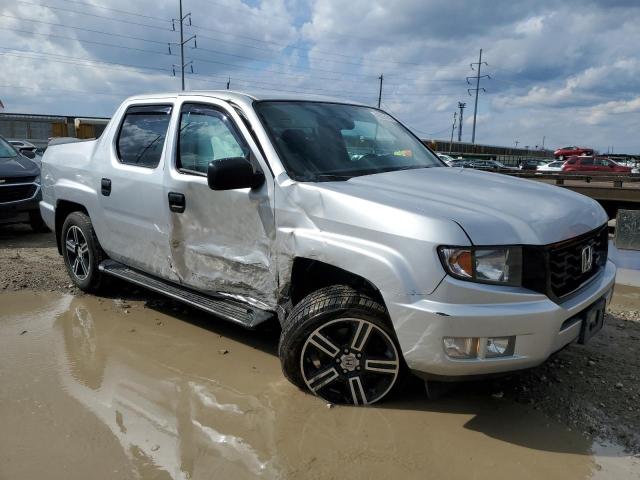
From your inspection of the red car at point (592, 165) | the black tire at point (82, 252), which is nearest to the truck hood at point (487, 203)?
the black tire at point (82, 252)

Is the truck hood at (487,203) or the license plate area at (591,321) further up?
the truck hood at (487,203)

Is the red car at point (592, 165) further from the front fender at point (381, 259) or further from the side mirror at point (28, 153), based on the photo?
the front fender at point (381, 259)

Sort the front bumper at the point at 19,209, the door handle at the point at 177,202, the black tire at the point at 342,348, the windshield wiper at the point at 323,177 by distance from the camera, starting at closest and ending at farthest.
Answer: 1. the black tire at the point at 342,348
2. the windshield wiper at the point at 323,177
3. the door handle at the point at 177,202
4. the front bumper at the point at 19,209

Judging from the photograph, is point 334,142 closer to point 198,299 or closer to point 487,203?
point 487,203

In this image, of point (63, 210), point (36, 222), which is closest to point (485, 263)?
point (63, 210)

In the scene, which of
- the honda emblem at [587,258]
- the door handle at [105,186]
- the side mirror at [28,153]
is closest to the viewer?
the honda emblem at [587,258]

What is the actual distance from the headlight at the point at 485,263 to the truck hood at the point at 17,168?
7645 millimetres

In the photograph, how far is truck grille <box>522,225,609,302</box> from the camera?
2662 millimetres

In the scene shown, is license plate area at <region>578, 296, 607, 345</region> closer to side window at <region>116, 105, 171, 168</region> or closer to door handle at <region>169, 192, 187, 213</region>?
door handle at <region>169, 192, 187, 213</region>

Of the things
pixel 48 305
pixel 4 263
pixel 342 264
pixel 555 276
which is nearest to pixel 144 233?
pixel 48 305

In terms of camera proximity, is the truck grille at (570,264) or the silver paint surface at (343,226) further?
the truck grille at (570,264)

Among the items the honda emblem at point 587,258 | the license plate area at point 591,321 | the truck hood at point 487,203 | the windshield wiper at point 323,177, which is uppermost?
the windshield wiper at point 323,177

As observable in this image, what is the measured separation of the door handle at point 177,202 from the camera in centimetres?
381

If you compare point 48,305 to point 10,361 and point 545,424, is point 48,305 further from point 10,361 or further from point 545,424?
point 545,424
